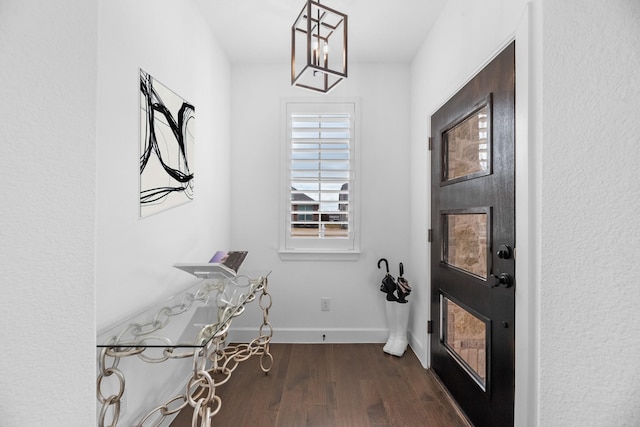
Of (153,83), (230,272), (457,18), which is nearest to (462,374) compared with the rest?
(230,272)

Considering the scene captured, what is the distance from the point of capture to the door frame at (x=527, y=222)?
132 cm

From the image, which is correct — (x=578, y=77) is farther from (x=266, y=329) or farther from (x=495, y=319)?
(x=266, y=329)

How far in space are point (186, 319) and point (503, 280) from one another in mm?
1447

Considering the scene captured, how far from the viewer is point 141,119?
1.61 metres

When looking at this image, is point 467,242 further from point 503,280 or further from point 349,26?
point 349,26

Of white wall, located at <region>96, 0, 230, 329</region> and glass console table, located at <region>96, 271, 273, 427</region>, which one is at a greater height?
white wall, located at <region>96, 0, 230, 329</region>

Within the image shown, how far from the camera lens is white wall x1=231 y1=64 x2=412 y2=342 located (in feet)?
10.4

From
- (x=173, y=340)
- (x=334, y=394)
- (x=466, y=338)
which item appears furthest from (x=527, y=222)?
(x=334, y=394)

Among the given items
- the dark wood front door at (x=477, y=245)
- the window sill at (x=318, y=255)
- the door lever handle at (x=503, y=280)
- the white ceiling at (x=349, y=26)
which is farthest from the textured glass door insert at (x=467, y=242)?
the white ceiling at (x=349, y=26)

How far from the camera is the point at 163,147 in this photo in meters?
1.85

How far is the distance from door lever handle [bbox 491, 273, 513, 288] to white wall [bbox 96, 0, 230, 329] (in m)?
1.69

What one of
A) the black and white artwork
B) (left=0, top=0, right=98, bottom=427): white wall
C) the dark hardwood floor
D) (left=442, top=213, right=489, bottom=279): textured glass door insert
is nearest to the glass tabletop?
the black and white artwork

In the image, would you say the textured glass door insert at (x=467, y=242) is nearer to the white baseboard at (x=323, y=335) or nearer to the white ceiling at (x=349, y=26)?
the white baseboard at (x=323, y=335)

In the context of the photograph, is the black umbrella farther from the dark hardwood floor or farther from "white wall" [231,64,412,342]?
the dark hardwood floor
